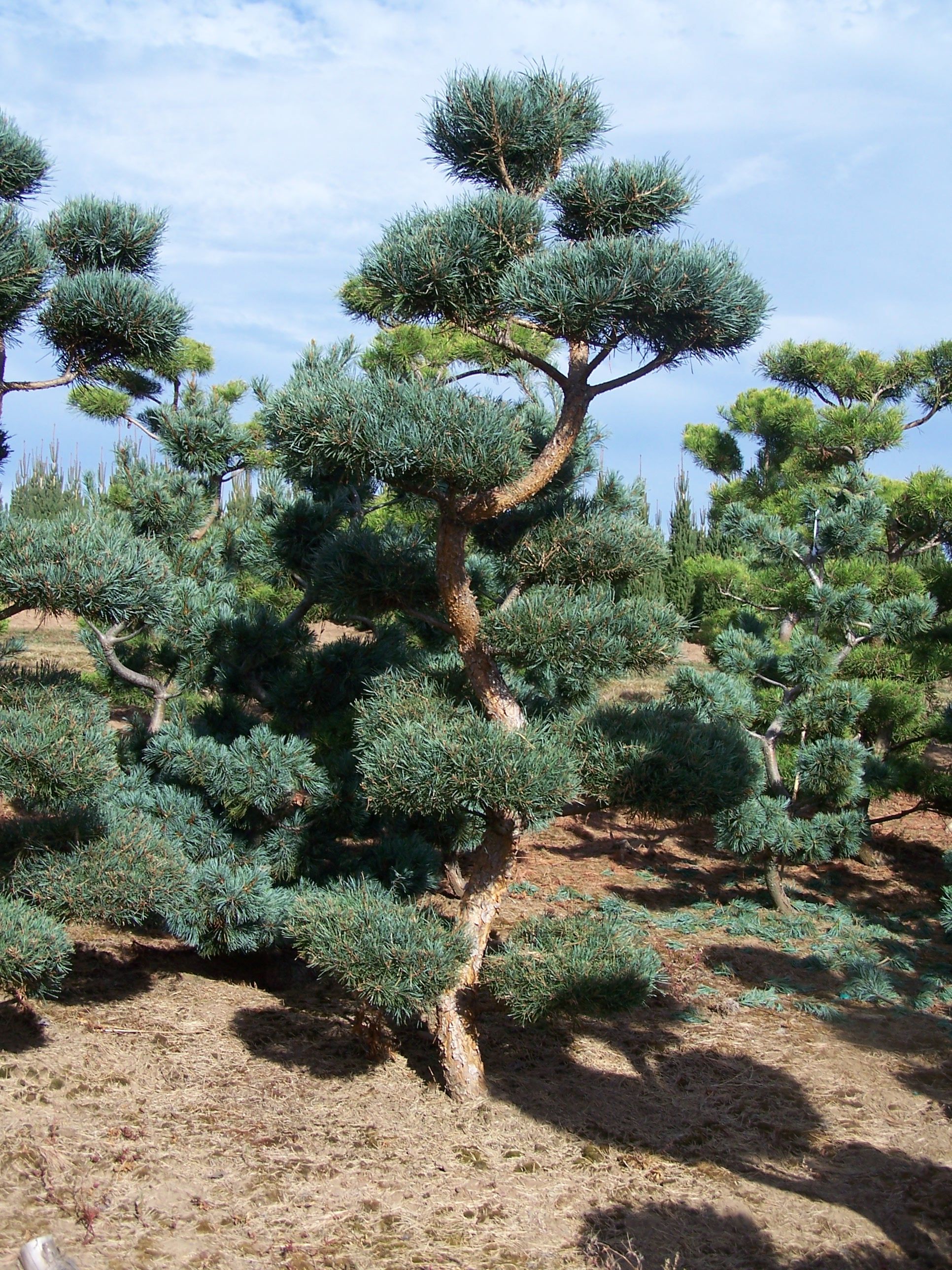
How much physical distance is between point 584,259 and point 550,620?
3.96 ft

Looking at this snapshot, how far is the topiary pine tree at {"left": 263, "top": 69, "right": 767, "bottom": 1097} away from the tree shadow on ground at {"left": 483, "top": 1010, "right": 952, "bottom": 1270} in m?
0.46

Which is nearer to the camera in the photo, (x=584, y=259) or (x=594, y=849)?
(x=584, y=259)

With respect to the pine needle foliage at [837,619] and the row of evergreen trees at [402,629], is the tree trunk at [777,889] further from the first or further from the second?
the row of evergreen trees at [402,629]

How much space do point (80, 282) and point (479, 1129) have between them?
3.33 m

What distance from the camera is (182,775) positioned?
188 inches

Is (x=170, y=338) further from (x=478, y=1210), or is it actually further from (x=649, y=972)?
(x=478, y=1210)

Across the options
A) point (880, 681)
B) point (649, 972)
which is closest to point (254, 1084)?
point (649, 972)

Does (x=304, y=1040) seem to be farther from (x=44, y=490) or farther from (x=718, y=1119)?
(x=44, y=490)

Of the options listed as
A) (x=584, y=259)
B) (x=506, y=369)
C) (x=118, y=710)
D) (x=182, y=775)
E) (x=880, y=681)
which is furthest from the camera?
(x=118, y=710)

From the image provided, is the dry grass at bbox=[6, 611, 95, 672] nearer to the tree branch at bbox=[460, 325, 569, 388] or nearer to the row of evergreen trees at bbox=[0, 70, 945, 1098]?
the row of evergreen trees at bbox=[0, 70, 945, 1098]

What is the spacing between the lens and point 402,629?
5523 mm

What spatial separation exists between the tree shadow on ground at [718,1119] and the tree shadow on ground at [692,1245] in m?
0.04

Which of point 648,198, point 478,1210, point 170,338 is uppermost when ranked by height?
point 648,198

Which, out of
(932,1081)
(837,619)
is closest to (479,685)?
(932,1081)
